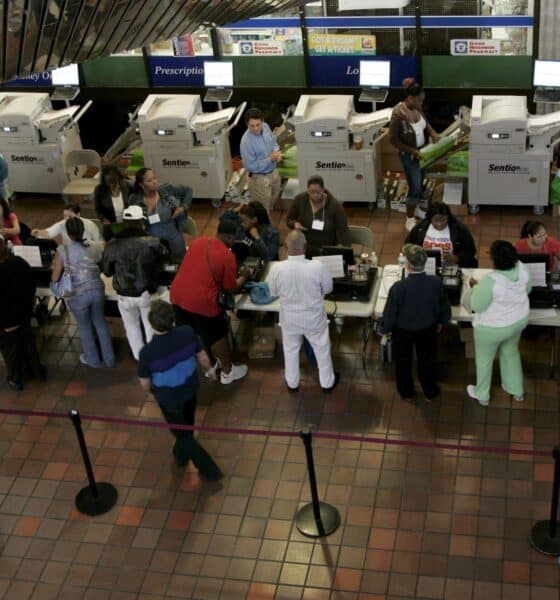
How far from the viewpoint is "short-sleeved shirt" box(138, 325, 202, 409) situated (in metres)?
6.23

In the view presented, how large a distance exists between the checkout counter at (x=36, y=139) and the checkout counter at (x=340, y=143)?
8.85 ft

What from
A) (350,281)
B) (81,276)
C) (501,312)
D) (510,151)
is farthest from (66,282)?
(510,151)

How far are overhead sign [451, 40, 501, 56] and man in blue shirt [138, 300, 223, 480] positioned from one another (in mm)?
5603

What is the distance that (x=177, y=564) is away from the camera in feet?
20.7

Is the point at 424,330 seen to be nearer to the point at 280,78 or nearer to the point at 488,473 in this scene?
the point at 488,473

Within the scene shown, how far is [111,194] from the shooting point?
866 cm

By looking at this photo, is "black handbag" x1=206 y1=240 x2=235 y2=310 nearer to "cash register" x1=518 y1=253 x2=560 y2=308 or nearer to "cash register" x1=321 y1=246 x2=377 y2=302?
"cash register" x1=321 y1=246 x2=377 y2=302

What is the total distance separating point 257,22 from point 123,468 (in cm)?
601

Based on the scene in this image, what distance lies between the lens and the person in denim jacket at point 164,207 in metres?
8.33

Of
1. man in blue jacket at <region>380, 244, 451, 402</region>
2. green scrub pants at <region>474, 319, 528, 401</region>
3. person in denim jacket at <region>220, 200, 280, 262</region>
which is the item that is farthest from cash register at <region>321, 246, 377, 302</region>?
green scrub pants at <region>474, 319, 528, 401</region>

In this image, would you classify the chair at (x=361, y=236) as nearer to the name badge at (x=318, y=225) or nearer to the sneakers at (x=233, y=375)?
the name badge at (x=318, y=225)

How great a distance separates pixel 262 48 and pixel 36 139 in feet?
9.38

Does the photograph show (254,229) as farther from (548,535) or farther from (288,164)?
(548,535)

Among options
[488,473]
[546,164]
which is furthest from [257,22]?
[488,473]
